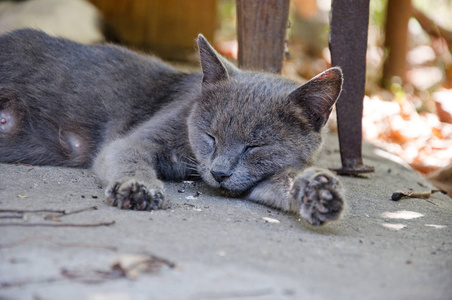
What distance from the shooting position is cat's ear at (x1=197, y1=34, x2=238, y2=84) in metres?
2.77

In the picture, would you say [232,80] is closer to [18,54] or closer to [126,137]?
[126,137]

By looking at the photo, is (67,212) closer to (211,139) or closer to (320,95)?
(211,139)

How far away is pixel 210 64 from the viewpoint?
9.23 ft

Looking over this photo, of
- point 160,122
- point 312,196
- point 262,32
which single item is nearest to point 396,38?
point 262,32

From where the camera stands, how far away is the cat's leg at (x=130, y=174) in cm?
219

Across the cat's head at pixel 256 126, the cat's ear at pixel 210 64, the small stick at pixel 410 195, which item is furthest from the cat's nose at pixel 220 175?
the small stick at pixel 410 195

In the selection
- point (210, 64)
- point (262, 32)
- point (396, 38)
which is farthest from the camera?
point (396, 38)

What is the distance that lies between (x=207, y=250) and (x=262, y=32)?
81.2 inches

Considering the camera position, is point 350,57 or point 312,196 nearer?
point 312,196

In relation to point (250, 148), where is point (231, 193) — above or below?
below

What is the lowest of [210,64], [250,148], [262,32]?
[250,148]

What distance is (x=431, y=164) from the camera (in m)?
4.47

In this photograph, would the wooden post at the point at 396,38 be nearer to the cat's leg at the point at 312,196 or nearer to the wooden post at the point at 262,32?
the wooden post at the point at 262,32

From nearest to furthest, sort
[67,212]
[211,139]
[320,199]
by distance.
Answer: [67,212] < [320,199] < [211,139]
